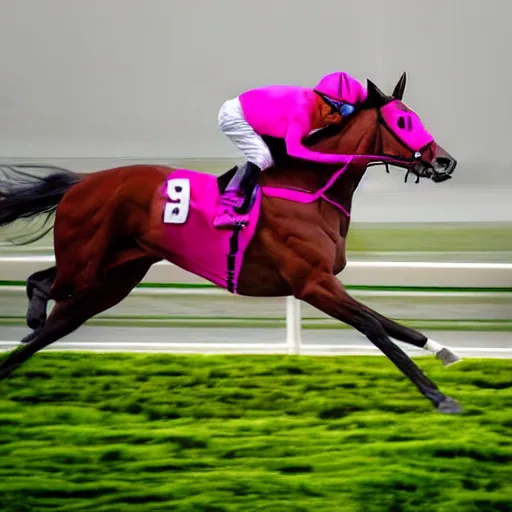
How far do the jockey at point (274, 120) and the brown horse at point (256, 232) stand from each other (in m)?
0.05

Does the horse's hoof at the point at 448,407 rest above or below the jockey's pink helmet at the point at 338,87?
below

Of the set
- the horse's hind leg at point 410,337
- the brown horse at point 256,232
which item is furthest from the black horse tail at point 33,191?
the horse's hind leg at point 410,337

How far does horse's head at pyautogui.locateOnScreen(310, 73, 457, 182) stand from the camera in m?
2.56

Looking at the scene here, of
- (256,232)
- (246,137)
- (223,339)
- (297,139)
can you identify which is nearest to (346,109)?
(297,139)

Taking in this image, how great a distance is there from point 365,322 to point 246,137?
69cm

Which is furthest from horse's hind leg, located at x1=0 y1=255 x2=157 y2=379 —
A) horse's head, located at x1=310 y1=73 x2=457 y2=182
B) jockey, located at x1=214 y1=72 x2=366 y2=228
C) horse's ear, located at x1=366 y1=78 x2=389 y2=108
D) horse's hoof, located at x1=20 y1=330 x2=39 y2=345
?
horse's ear, located at x1=366 y1=78 x2=389 y2=108

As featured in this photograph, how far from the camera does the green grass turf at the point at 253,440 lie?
2.29m

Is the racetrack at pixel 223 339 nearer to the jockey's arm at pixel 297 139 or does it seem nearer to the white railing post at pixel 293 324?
the white railing post at pixel 293 324

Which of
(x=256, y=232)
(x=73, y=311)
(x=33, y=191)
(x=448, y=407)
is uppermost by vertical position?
(x=33, y=191)

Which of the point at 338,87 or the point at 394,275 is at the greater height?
the point at 338,87

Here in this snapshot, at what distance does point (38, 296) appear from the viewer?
2.97 meters

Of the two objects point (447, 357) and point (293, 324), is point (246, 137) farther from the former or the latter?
point (293, 324)

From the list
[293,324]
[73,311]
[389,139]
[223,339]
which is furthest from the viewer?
[223,339]

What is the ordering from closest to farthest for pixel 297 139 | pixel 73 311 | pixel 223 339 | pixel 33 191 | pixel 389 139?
pixel 297 139, pixel 389 139, pixel 73 311, pixel 33 191, pixel 223 339
